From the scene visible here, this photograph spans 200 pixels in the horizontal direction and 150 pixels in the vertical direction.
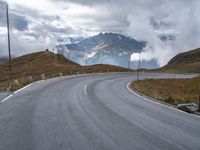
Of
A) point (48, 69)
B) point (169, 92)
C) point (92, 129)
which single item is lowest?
point (48, 69)

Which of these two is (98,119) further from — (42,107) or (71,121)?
(42,107)

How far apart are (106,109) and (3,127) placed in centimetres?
553

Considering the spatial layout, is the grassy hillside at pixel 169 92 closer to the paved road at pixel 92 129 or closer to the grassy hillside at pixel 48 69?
the paved road at pixel 92 129

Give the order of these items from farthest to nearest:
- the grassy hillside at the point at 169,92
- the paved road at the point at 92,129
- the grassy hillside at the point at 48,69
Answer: the grassy hillside at the point at 48,69 < the grassy hillside at the point at 169,92 < the paved road at the point at 92,129

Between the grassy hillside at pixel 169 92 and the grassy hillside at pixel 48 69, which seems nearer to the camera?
the grassy hillside at pixel 169 92

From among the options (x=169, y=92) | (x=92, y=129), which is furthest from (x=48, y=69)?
(x=92, y=129)

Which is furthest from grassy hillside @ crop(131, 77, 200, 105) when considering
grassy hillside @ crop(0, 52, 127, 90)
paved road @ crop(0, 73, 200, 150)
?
grassy hillside @ crop(0, 52, 127, 90)

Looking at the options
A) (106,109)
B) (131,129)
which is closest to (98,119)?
(131,129)

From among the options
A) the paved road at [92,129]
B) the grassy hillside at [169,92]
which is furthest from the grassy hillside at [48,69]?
the paved road at [92,129]

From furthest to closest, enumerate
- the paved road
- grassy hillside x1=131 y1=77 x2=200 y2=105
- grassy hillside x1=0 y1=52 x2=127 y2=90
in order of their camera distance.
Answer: grassy hillside x1=0 y1=52 x2=127 y2=90
grassy hillside x1=131 y1=77 x2=200 y2=105
the paved road

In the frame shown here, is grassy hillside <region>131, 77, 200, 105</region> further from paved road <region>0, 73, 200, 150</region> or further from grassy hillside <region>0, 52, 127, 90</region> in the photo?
grassy hillside <region>0, 52, 127, 90</region>

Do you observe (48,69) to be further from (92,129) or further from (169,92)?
(92,129)

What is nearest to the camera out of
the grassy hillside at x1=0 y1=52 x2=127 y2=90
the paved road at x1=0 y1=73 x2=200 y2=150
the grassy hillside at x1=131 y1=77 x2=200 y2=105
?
the paved road at x1=0 y1=73 x2=200 y2=150

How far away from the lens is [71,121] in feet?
35.5
